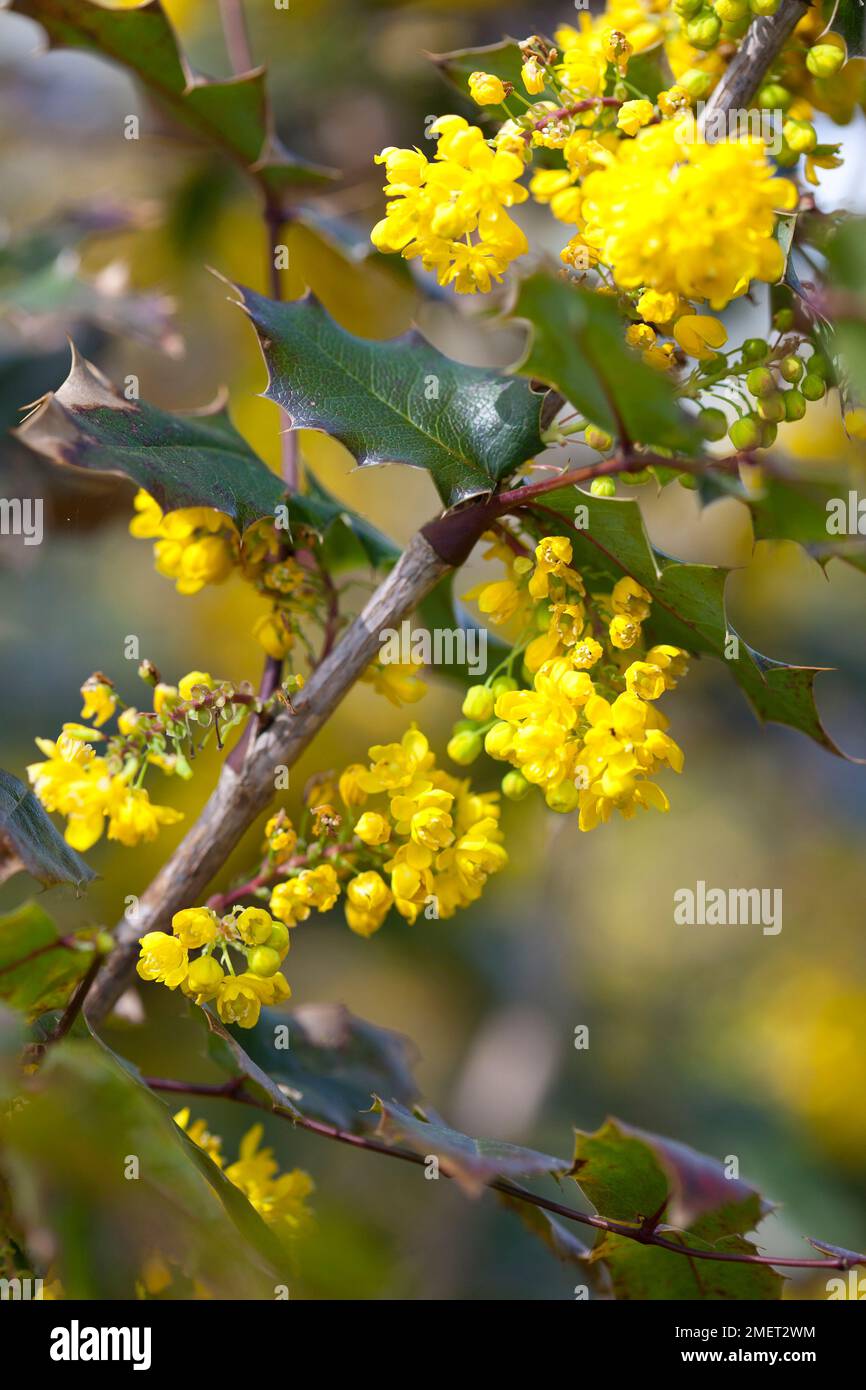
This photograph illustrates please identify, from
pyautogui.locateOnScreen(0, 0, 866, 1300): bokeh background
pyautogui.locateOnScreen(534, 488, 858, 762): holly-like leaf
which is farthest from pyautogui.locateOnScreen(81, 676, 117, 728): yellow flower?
pyautogui.locateOnScreen(0, 0, 866, 1300): bokeh background

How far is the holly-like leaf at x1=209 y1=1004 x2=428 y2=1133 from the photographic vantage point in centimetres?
132

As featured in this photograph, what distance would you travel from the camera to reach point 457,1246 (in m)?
3.00

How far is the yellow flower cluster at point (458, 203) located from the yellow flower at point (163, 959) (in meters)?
0.61

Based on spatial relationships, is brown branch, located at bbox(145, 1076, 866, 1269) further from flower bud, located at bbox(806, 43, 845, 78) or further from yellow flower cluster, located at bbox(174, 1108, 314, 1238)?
flower bud, located at bbox(806, 43, 845, 78)

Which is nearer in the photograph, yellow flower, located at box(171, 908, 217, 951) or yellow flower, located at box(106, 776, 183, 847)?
yellow flower, located at box(171, 908, 217, 951)

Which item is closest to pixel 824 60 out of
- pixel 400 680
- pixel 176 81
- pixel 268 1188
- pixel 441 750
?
pixel 400 680

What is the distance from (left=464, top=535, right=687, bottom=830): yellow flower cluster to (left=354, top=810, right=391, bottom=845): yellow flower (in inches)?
4.6

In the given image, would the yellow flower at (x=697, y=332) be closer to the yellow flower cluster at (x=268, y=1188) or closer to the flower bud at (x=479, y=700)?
the flower bud at (x=479, y=700)

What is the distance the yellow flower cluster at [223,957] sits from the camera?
1023 millimetres

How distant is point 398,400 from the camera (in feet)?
3.70

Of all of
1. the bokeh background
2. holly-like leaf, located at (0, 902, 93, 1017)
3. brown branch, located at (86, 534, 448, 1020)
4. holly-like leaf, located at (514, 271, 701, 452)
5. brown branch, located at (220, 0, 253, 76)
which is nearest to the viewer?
holly-like leaf, located at (514, 271, 701, 452)

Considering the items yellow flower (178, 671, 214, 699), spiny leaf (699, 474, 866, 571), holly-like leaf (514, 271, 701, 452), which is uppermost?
holly-like leaf (514, 271, 701, 452)

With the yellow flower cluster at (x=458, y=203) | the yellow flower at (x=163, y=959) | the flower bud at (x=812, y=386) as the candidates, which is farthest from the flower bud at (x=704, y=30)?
the yellow flower at (x=163, y=959)
